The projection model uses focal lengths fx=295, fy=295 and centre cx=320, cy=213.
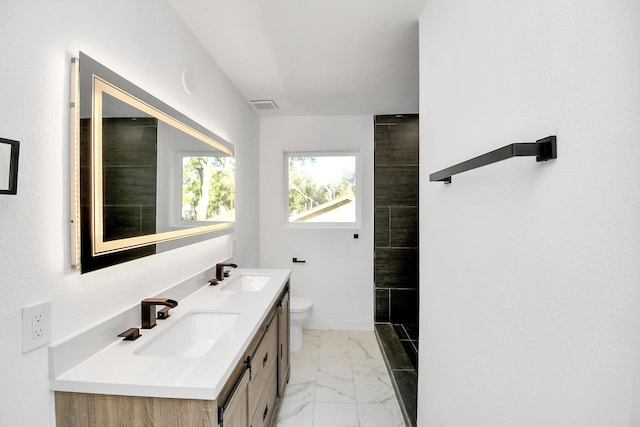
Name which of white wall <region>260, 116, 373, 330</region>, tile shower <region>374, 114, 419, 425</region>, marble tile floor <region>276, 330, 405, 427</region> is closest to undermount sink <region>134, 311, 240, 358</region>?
marble tile floor <region>276, 330, 405, 427</region>

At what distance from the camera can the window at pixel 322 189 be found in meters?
3.55

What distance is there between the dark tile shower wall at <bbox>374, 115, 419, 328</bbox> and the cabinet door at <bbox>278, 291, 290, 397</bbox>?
1.43 metres

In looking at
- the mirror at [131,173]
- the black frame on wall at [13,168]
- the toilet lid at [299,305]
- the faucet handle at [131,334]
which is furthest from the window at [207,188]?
the toilet lid at [299,305]

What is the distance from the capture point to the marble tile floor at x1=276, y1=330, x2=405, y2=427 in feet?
6.57

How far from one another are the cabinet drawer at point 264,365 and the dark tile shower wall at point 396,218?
1.81 metres

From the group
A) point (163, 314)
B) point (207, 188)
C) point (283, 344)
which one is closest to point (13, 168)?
point (163, 314)

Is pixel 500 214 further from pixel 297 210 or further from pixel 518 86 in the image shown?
pixel 297 210

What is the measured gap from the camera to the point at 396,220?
3.42m

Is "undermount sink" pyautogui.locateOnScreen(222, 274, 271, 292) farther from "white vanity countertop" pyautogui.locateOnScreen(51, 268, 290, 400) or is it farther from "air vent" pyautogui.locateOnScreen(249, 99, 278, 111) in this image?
"air vent" pyautogui.locateOnScreen(249, 99, 278, 111)

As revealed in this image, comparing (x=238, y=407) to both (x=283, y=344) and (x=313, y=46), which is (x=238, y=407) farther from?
(x=313, y=46)

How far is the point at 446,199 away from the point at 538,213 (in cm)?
60

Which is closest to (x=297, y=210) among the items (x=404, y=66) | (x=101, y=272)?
(x=404, y=66)

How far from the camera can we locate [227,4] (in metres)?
1.56

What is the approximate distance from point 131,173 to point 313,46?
55.6 inches
